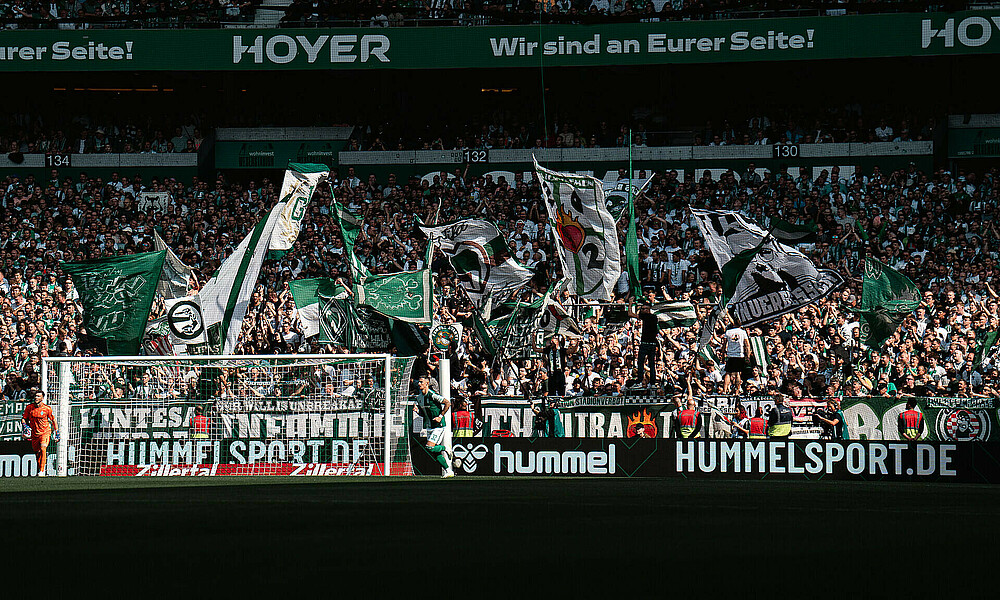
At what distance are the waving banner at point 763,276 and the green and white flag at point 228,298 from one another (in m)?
7.74

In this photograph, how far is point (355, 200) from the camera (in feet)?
107

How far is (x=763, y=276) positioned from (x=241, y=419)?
30.2 feet

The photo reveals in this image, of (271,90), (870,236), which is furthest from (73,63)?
(870,236)

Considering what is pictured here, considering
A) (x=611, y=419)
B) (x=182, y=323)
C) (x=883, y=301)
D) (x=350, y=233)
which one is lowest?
(x=611, y=419)

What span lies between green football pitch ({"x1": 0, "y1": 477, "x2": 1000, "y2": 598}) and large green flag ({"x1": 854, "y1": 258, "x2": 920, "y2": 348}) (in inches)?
223

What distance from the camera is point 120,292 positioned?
21844 millimetres

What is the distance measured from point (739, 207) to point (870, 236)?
3.34m

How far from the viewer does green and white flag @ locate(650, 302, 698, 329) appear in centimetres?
2248

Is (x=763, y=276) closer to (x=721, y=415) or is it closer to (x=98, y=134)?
(x=721, y=415)

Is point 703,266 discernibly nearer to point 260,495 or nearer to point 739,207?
point 739,207

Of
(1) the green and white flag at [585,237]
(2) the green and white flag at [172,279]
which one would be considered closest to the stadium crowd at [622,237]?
(2) the green and white flag at [172,279]

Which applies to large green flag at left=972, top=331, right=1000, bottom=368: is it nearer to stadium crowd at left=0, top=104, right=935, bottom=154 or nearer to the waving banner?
the waving banner

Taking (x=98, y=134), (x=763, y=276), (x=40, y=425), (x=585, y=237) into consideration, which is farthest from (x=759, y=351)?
(x=98, y=134)

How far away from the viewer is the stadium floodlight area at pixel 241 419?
21562 mm
